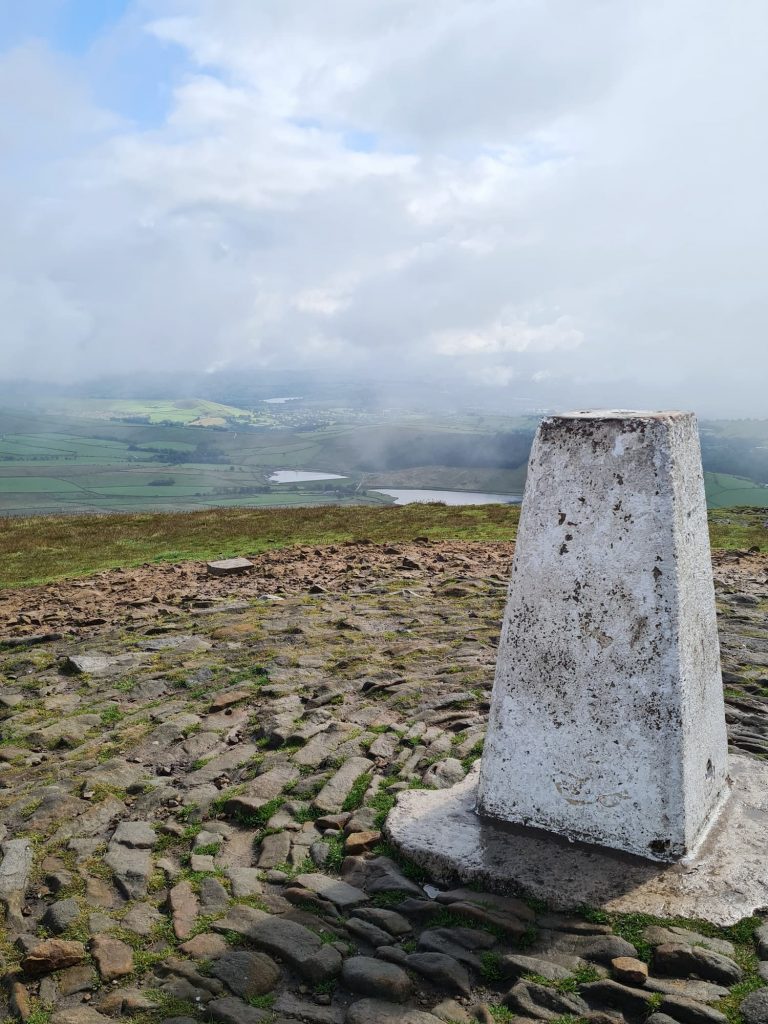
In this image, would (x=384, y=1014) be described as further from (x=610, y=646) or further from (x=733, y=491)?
(x=733, y=491)

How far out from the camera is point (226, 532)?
29.2 meters

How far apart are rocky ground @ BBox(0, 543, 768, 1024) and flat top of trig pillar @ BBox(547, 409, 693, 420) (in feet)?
11.2

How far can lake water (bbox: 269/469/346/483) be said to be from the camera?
478 ft

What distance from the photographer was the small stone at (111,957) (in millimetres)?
4863

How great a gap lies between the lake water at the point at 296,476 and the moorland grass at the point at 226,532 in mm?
105435

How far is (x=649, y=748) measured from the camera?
5523 millimetres

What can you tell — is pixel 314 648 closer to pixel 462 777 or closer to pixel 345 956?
pixel 462 777

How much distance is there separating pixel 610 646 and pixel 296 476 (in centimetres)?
15248

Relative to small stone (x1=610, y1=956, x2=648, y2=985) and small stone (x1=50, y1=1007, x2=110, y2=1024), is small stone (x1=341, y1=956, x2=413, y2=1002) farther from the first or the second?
small stone (x1=50, y1=1007, x2=110, y2=1024)

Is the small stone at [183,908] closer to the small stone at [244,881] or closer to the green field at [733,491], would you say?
the small stone at [244,881]

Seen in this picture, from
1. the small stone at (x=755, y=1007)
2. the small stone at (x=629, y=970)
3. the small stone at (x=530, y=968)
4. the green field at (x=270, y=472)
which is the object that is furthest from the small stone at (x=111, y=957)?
the green field at (x=270, y=472)

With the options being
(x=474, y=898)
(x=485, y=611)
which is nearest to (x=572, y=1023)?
(x=474, y=898)

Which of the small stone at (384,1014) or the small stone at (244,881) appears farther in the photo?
the small stone at (244,881)

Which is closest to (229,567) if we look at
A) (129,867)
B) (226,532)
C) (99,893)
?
(226,532)
